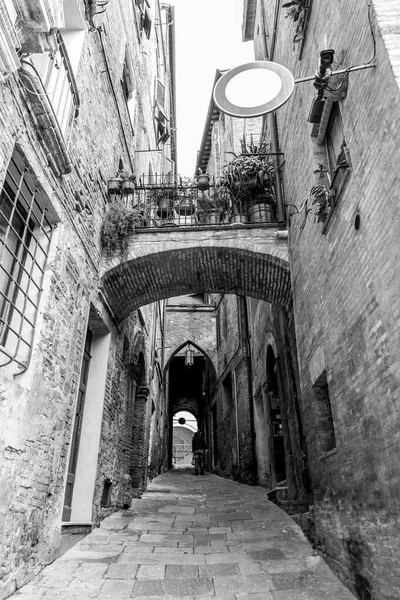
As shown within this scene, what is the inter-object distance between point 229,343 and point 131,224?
9356 mm

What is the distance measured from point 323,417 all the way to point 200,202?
14.4 ft

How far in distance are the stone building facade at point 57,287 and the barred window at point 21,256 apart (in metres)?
0.02

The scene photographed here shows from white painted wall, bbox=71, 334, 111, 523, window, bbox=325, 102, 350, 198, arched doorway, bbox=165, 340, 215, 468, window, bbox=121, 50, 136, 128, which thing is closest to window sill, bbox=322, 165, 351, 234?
window, bbox=325, 102, 350, 198

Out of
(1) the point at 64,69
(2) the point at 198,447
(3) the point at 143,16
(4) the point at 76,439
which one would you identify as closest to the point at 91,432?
(4) the point at 76,439

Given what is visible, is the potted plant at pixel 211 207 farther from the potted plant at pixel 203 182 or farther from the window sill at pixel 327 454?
the window sill at pixel 327 454

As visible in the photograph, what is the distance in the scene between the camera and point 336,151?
4.74 metres

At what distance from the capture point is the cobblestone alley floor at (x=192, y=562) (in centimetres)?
394

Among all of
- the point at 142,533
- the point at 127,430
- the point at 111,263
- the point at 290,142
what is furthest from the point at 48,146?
the point at 127,430

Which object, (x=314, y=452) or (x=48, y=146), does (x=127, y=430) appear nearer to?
(x=314, y=452)

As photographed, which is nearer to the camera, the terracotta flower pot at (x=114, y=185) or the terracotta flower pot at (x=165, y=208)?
the terracotta flower pot at (x=114, y=185)

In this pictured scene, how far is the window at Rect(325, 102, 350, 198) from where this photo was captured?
4.05 meters

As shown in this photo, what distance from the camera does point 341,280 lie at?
4.20 metres

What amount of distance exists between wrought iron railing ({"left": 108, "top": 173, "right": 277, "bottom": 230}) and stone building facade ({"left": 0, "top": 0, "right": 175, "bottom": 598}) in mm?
506

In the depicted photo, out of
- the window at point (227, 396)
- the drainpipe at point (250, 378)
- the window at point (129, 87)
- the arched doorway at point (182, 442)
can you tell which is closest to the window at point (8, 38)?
the window at point (129, 87)
